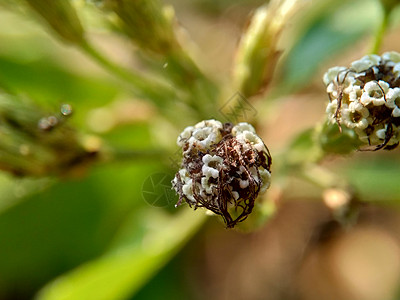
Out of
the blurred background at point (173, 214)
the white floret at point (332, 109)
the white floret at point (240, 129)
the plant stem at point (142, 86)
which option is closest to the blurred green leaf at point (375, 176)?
the blurred background at point (173, 214)

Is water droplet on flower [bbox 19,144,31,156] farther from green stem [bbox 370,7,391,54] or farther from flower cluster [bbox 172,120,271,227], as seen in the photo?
green stem [bbox 370,7,391,54]

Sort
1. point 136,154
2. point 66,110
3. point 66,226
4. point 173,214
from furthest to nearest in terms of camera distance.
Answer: point 66,226, point 173,214, point 136,154, point 66,110

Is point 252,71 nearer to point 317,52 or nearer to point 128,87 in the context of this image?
point 128,87

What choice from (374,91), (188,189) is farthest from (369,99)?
(188,189)

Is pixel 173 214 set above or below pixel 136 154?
below

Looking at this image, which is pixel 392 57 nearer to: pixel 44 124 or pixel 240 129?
pixel 240 129

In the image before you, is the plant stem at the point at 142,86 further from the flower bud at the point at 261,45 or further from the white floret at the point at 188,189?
the white floret at the point at 188,189
